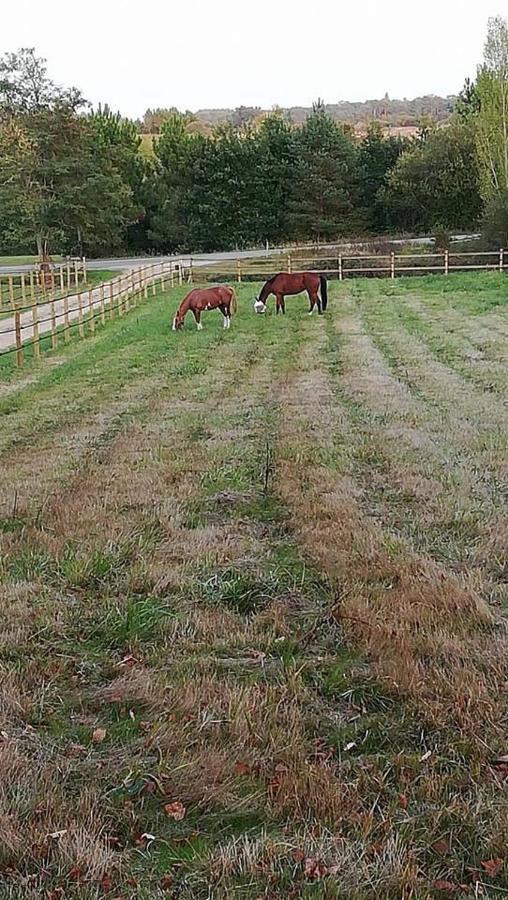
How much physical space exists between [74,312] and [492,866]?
72.1 feet

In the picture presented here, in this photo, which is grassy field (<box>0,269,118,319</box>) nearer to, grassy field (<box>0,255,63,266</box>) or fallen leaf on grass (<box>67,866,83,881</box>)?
grassy field (<box>0,255,63,266</box>)

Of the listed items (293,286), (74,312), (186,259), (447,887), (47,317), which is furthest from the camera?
(186,259)

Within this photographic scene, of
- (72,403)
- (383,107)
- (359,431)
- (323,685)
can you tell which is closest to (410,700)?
(323,685)

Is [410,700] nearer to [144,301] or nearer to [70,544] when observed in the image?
[70,544]

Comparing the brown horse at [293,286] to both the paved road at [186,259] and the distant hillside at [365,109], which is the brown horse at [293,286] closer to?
the paved road at [186,259]

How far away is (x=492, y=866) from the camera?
2.17 metres

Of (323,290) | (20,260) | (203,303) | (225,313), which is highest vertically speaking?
(20,260)

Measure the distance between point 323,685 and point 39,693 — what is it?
1.00 metres

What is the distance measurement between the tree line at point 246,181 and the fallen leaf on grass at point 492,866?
35867 mm

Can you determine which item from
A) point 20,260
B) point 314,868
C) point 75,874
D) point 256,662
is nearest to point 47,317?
point 256,662

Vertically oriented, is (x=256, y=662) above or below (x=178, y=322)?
below

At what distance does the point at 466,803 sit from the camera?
2404 millimetres

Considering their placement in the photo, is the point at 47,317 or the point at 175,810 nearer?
the point at 175,810

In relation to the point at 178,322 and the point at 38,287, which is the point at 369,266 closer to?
the point at 38,287
